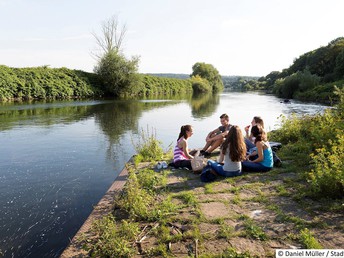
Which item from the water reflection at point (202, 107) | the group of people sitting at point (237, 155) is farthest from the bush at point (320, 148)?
the water reflection at point (202, 107)

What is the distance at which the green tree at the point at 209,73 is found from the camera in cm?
10056

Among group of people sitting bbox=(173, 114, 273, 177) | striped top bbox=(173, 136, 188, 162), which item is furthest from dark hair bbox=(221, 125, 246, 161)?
striped top bbox=(173, 136, 188, 162)

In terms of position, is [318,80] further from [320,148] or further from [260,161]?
[260,161]

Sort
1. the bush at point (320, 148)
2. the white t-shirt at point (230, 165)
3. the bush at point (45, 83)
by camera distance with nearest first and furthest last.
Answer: the bush at point (320, 148), the white t-shirt at point (230, 165), the bush at point (45, 83)

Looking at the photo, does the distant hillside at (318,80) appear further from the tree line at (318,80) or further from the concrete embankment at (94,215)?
the concrete embankment at (94,215)

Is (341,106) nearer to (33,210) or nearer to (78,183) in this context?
(78,183)

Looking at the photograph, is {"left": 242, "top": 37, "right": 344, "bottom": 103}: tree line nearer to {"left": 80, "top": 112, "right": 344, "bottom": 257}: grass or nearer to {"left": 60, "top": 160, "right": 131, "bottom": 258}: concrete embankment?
{"left": 80, "top": 112, "right": 344, "bottom": 257}: grass

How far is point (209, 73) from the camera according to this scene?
101m

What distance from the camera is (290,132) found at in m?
9.56

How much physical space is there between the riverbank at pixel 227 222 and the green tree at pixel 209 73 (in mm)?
95927

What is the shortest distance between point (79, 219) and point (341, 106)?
8035 millimetres

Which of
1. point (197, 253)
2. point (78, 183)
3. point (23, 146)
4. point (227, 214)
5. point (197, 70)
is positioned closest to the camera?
point (197, 253)

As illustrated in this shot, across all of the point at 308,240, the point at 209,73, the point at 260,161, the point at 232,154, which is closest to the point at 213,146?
the point at 260,161

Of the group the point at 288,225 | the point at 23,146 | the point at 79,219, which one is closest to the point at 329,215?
the point at 288,225
